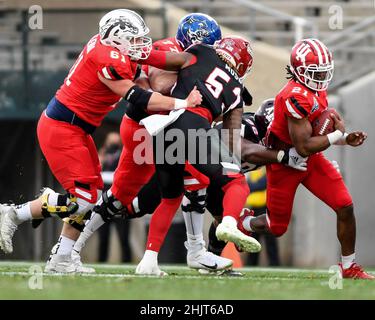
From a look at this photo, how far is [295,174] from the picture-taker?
8.36 m

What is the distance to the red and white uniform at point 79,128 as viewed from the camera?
7.88 metres

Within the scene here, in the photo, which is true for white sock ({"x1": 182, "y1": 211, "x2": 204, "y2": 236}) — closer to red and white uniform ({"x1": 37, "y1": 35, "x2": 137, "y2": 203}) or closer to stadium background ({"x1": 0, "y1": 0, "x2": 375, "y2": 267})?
red and white uniform ({"x1": 37, "y1": 35, "x2": 137, "y2": 203})

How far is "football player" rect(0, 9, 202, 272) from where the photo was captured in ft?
25.8

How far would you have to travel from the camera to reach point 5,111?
13945mm

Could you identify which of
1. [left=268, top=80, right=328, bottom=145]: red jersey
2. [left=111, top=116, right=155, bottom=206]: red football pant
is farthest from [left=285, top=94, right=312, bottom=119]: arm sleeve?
[left=111, top=116, right=155, bottom=206]: red football pant

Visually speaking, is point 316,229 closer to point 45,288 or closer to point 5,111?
point 5,111

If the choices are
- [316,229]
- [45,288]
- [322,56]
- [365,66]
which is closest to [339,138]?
[322,56]

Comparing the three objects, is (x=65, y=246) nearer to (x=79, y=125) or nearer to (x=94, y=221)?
(x=94, y=221)

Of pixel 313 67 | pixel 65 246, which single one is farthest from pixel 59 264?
pixel 313 67

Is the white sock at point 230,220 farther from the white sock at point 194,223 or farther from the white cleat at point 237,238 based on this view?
the white sock at point 194,223

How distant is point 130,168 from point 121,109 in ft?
18.0

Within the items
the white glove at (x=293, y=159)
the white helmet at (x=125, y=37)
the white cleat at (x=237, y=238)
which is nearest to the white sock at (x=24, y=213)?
the white helmet at (x=125, y=37)

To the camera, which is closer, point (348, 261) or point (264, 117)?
point (348, 261)

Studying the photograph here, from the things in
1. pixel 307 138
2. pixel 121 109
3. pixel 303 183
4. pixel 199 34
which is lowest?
pixel 303 183
